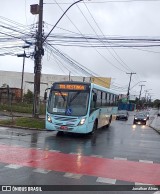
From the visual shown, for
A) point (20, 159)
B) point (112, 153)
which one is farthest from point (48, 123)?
point (20, 159)

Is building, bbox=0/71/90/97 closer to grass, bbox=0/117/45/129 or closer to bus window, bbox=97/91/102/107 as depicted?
grass, bbox=0/117/45/129

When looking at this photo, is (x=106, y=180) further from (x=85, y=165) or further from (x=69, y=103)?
(x=69, y=103)

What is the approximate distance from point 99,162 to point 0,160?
10.7 ft

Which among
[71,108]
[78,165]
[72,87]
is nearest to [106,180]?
[78,165]

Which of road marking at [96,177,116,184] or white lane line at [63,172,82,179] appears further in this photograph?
white lane line at [63,172,82,179]

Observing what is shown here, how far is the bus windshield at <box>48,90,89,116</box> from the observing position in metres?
20.2

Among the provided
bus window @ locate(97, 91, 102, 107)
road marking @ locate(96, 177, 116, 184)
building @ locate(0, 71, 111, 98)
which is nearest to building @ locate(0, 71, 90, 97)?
building @ locate(0, 71, 111, 98)

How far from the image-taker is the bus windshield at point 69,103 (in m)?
20.2

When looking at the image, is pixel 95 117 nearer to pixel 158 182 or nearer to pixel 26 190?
pixel 158 182

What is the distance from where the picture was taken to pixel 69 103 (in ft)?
67.3

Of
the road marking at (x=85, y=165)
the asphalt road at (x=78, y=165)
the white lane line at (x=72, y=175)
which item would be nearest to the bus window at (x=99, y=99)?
the asphalt road at (x=78, y=165)

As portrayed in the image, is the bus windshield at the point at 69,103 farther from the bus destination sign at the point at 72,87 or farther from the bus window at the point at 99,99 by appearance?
the bus window at the point at 99,99

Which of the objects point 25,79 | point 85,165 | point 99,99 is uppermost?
point 25,79

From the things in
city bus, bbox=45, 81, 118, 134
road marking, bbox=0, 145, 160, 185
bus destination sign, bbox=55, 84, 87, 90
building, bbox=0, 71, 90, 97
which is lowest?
road marking, bbox=0, 145, 160, 185
